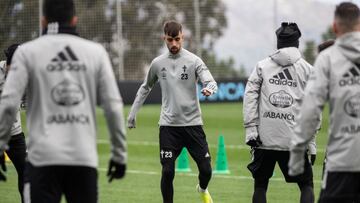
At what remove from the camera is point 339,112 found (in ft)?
22.0

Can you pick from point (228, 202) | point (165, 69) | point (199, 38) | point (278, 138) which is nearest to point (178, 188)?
point (228, 202)

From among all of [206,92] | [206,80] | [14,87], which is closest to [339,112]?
[14,87]

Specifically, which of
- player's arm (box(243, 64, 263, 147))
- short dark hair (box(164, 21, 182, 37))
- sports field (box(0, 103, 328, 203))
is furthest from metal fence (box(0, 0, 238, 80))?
player's arm (box(243, 64, 263, 147))

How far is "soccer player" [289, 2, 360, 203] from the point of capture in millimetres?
6621

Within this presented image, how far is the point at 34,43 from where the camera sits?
258 inches

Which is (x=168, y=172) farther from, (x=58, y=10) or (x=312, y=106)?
(x=58, y=10)

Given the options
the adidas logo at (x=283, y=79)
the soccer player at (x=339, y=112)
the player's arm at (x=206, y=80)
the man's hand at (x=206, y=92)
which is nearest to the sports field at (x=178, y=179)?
the player's arm at (x=206, y=80)

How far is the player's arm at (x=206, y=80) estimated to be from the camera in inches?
409

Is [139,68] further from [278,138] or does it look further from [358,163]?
[358,163]

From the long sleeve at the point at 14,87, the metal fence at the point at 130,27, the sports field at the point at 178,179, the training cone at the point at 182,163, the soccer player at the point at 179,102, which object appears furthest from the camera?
the metal fence at the point at 130,27

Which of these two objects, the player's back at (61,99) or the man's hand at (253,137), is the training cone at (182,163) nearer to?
the man's hand at (253,137)

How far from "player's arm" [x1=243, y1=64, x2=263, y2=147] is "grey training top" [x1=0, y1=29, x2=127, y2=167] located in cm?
292

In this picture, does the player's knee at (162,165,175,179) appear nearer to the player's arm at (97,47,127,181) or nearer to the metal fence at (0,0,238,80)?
the player's arm at (97,47,127,181)

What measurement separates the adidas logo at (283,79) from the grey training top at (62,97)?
307 cm
